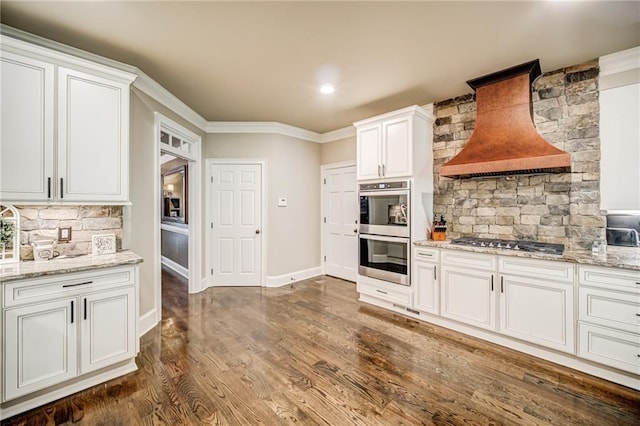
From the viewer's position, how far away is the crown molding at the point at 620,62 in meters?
2.42

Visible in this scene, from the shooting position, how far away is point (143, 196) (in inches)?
117

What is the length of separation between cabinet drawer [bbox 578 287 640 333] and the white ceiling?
80.9 inches

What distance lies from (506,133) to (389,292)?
2.20 meters

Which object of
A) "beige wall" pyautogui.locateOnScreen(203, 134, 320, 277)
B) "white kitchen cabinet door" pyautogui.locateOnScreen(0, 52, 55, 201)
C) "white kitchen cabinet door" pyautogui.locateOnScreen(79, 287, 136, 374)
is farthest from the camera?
"beige wall" pyautogui.locateOnScreen(203, 134, 320, 277)

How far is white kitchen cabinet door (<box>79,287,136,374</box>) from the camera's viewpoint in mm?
1997

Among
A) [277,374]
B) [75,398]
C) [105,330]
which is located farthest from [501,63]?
[75,398]

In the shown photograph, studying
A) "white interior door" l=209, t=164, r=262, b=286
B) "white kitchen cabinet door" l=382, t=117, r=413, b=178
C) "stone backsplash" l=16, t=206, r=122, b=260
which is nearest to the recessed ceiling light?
"white kitchen cabinet door" l=382, t=117, r=413, b=178

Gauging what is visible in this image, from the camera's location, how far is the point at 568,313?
2.30 m

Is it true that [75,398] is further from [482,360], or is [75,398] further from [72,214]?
[482,360]

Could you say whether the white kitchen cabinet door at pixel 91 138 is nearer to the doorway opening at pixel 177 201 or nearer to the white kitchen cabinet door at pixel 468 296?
the doorway opening at pixel 177 201

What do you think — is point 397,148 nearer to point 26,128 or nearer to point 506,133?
point 506,133

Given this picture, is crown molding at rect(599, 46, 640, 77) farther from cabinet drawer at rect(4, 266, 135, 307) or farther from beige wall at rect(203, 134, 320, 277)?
cabinet drawer at rect(4, 266, 135, 307)

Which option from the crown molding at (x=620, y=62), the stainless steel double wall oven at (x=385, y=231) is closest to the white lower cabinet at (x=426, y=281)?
the stainless steel double wall oven at (x=385, y=231)

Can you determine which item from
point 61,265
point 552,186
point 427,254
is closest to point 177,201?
point 61,265
